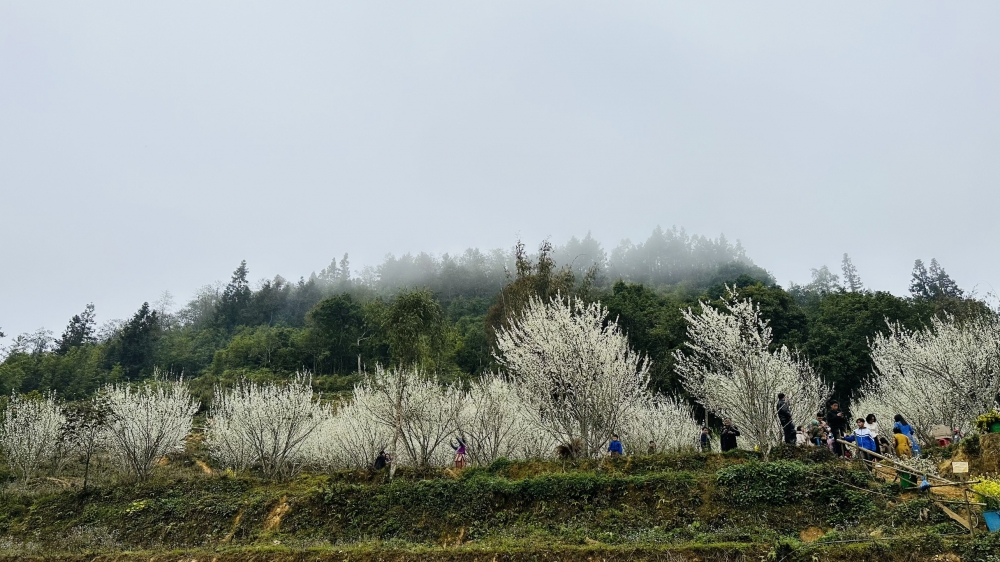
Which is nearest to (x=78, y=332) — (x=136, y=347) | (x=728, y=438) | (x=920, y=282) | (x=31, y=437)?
(x=136, y=347)

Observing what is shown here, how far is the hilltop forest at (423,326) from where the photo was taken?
33625 mm

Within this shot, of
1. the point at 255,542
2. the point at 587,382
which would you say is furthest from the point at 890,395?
the point at 255,542

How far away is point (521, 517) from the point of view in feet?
42.8

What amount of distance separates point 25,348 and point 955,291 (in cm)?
11897

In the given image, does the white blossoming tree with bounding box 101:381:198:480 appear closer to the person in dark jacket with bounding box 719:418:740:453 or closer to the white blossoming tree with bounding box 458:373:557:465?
the white blossoming tree with bounding box 458:373:557:465

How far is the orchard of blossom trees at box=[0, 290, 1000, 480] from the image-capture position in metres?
14.8

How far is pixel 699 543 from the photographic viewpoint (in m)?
9.74

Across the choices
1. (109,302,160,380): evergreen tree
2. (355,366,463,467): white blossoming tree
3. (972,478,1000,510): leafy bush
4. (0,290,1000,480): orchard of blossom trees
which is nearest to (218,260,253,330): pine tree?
(109,302,160,380): evergreen tree

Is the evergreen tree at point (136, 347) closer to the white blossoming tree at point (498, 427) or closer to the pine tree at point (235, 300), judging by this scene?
the pine tree at point (235, 300)

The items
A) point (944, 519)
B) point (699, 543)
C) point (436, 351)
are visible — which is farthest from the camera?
point (436, 351)

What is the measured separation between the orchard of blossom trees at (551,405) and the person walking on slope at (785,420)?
0.49 m

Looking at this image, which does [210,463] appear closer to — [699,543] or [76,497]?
[76,497]

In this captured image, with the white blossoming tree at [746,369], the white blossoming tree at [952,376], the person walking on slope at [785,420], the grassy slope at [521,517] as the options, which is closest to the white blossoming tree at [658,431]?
the white blossoming tree at [746,369]

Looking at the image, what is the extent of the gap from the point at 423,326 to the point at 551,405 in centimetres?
1605
